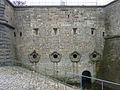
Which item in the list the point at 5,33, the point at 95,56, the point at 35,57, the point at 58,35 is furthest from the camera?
the point at 95,56

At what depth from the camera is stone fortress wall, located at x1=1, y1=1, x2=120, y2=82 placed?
36.7 feet

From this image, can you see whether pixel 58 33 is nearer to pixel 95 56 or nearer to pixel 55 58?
pixel 55 58

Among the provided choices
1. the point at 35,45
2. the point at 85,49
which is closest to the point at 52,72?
the point at 35,45

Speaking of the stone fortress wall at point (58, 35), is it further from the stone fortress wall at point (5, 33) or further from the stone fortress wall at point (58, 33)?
the stone fortress wall at point (5, 33)

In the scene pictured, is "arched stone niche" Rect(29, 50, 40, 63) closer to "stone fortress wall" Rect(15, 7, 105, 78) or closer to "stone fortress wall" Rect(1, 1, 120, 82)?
"stone fortress wall" Rect(1, 1, 120, 82)

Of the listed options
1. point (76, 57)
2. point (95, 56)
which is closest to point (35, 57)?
point (76, 57)

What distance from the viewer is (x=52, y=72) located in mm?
11195

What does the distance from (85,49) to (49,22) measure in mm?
4309

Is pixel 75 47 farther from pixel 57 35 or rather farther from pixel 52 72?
pixel 52 72

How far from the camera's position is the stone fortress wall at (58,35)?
36.7 feet

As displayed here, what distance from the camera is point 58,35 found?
37.2 ft

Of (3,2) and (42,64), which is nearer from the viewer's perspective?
(3,2)

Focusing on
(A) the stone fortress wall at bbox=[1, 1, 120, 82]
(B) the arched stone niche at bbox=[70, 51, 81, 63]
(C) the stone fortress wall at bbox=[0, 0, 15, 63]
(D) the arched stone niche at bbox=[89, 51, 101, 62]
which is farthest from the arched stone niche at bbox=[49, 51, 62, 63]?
(C) the stone fortress wall at bbox=[0, 0, 15, 63]

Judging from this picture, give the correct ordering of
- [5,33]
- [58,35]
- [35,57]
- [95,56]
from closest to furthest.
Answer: [5,33], [35,57], [58,35], [95,56]
